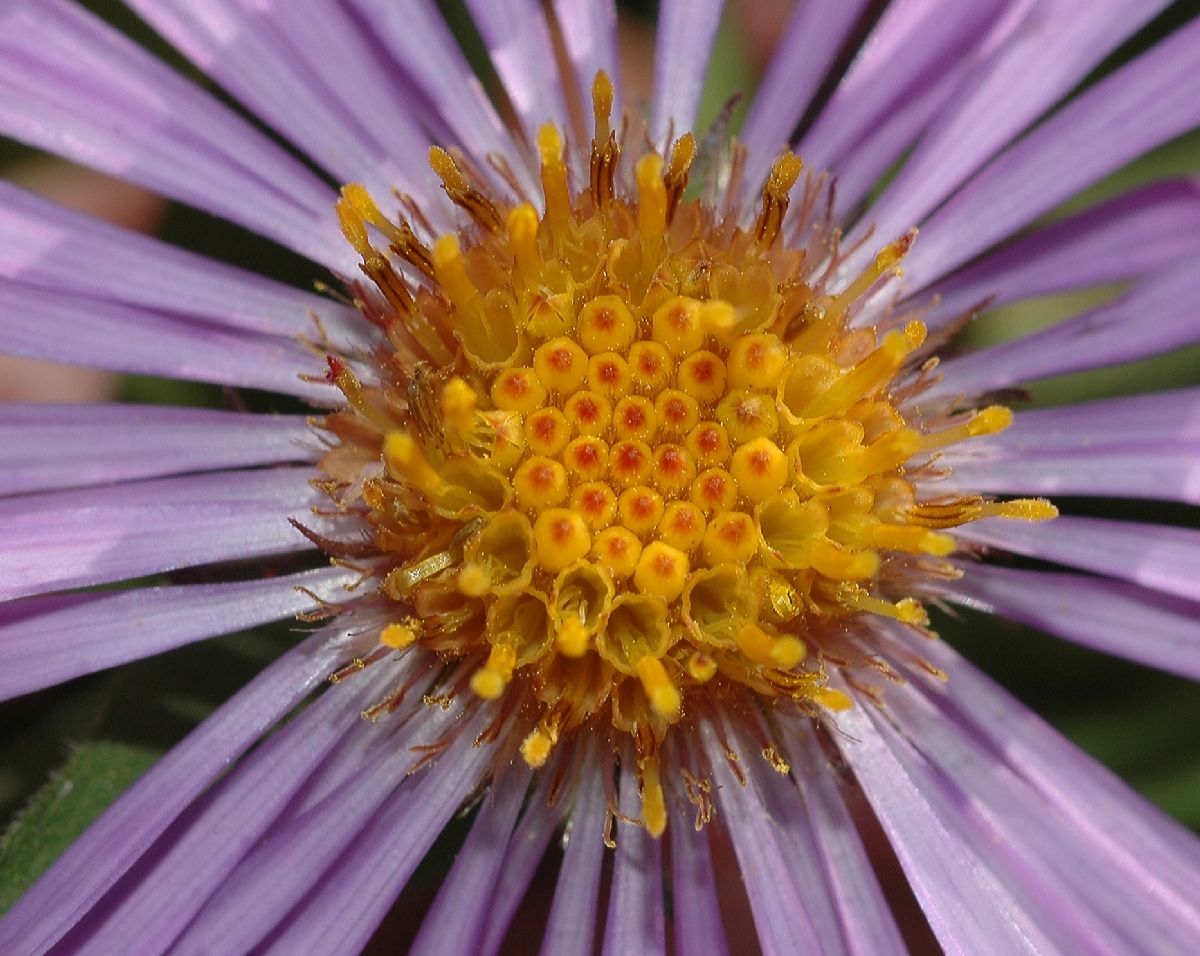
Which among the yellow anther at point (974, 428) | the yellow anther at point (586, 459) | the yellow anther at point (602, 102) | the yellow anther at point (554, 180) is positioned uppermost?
the yellow anther at point (602, 102)

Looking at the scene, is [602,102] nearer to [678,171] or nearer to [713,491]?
[678,171]

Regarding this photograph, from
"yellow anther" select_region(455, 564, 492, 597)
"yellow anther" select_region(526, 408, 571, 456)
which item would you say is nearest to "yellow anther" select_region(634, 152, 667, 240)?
"yellow anther" select_region(526, 408, 571, 456)

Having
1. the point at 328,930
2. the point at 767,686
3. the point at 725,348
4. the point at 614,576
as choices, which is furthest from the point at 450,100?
the point at 328,930

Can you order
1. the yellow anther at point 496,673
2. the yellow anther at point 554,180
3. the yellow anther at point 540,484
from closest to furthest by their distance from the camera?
the yellow anther at point 496,673 → the yellow anther at point 540,484 → the yellow anther at point 554,180

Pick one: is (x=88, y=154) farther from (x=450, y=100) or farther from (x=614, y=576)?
(x=614, y=576)

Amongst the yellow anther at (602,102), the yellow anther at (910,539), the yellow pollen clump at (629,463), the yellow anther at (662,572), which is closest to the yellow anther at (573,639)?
the yellow pollen clump at (629,463)

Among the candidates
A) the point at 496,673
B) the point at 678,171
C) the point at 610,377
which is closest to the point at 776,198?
the point at 678,171

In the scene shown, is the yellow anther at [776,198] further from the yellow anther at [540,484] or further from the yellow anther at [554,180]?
the yellow anther at [540,484]

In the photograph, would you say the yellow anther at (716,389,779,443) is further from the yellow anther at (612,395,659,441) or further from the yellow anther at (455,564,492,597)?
the yellow anther at (455,564,492,597)
